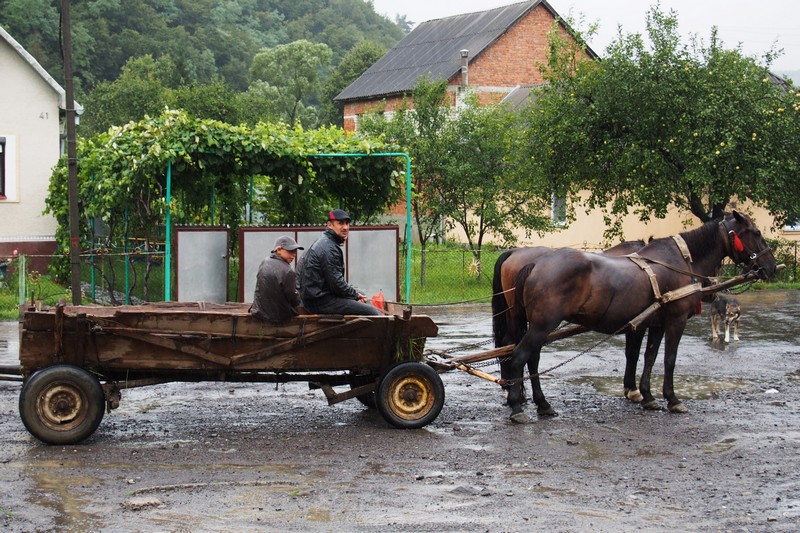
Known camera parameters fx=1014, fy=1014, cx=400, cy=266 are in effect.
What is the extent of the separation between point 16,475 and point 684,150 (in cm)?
1928

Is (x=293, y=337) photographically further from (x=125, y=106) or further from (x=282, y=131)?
(x=125, y=106)

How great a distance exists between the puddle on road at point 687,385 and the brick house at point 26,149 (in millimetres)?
16962

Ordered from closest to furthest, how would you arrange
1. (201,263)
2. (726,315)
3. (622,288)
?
(622,288), (726,315), (201,263)

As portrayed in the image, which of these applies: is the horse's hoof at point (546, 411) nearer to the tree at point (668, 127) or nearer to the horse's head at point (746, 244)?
the horse's head at point (746, 244)

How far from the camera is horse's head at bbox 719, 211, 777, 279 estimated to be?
11227 mm

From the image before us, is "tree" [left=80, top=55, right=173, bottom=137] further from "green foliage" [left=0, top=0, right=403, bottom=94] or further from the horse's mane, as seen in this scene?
the horse's mane

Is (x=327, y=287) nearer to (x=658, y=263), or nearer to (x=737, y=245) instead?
(x=658, y=263)

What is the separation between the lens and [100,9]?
84.4 meters

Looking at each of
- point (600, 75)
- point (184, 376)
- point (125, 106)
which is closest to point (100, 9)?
point (125, 106)

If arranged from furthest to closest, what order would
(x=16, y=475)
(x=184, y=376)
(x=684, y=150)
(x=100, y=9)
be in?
(x=100, y=9) → (x=684, y=150) → (x=184, y=376) → (x=16, y=475)

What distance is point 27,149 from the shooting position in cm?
2558

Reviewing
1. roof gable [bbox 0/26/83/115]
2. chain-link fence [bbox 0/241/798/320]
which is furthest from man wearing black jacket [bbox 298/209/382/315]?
roof gable [bbox 0/26/83/115]

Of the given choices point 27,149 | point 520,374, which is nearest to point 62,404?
point 520,374

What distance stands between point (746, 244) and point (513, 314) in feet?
9.24
